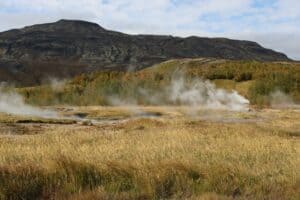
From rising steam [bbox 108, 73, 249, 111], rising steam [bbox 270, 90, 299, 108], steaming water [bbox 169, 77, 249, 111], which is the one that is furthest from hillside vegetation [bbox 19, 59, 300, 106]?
steaming water [bbox 169, 77, 249, 111]

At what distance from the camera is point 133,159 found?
14.1m

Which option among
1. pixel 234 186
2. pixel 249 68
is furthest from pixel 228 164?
pixel 249 68

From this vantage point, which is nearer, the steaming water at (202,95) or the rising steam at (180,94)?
the steaming water at (202,95)

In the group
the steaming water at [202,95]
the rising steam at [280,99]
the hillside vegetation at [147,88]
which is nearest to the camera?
the steaming water at [202,95]

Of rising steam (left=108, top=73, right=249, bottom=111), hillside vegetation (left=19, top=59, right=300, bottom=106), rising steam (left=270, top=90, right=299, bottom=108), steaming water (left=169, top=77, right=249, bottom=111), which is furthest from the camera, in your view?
hillside vegetation (left=19, top=59, right=300, bottom=106)

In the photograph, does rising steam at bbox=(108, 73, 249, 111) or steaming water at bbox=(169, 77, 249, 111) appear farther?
rising steam at bbox=(108, 73, 249, 111)

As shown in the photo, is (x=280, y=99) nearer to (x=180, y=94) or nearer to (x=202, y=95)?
(x=202, y=95)

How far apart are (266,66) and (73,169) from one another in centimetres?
15143

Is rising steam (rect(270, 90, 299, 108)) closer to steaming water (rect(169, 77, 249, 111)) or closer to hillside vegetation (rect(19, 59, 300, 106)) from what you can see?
hillside vegetation (rect(19, 59, 300, 106))

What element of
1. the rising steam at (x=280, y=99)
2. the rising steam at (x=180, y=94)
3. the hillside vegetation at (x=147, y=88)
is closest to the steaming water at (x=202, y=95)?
the rising steam at (x=180, y=94)

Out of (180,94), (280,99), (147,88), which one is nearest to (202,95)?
(180,94)

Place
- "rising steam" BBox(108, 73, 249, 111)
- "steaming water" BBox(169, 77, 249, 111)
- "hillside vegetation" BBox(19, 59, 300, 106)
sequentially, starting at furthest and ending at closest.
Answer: "hillside vegetation" BBox(19, 59, 300, 106) → "rising steam" BBox(108, 73, 249, 111) → "steaming water" BBox(169, 77, 249, 111)

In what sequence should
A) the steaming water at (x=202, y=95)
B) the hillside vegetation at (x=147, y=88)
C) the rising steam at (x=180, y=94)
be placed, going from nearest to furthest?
the steaming water at (x=202, y=95), the rising steam at (x=180, y=94), the hillside vegetation at (x=147, y=88)

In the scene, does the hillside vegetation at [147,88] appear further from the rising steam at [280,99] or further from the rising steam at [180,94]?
the rising steam at [280,99]
